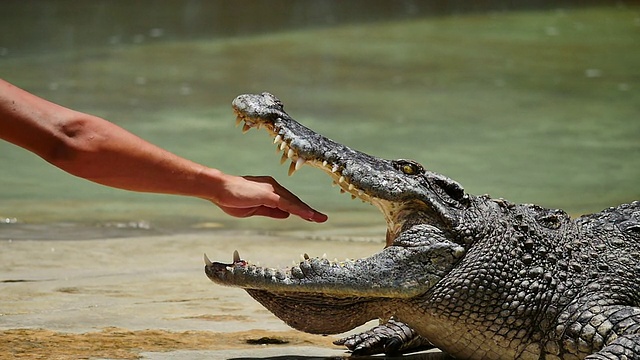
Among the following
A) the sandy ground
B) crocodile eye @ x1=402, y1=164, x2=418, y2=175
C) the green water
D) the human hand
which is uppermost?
the green water

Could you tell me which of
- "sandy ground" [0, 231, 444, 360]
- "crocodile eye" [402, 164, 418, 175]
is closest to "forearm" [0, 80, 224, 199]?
"sandy ground" [0, 231, 444, 360]

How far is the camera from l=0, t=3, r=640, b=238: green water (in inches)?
324

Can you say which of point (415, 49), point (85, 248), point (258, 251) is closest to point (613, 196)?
point (258, 251)

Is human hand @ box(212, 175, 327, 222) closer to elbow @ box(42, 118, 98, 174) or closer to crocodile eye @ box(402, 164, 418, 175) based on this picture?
crocodile eye @ box(402, 164, 418, 175)

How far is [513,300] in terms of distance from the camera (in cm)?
386

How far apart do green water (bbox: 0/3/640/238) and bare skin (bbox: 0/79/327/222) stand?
250 cm

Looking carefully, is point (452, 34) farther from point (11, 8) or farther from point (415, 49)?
point (11, 8)

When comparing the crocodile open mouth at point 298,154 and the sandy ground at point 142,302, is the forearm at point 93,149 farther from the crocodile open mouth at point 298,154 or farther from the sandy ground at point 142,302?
the sandy ground at point 142,302

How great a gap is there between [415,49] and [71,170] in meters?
12.0

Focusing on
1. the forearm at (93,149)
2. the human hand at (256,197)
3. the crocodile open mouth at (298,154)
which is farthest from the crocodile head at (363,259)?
the forearm at (93,149)

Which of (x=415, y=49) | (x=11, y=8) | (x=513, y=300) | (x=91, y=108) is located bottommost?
(x=513, y=300)

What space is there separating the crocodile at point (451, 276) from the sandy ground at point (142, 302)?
0.33 meters

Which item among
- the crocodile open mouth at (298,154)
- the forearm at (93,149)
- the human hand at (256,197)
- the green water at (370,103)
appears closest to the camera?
the forearm at (93,149)

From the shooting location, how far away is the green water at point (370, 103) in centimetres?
823
